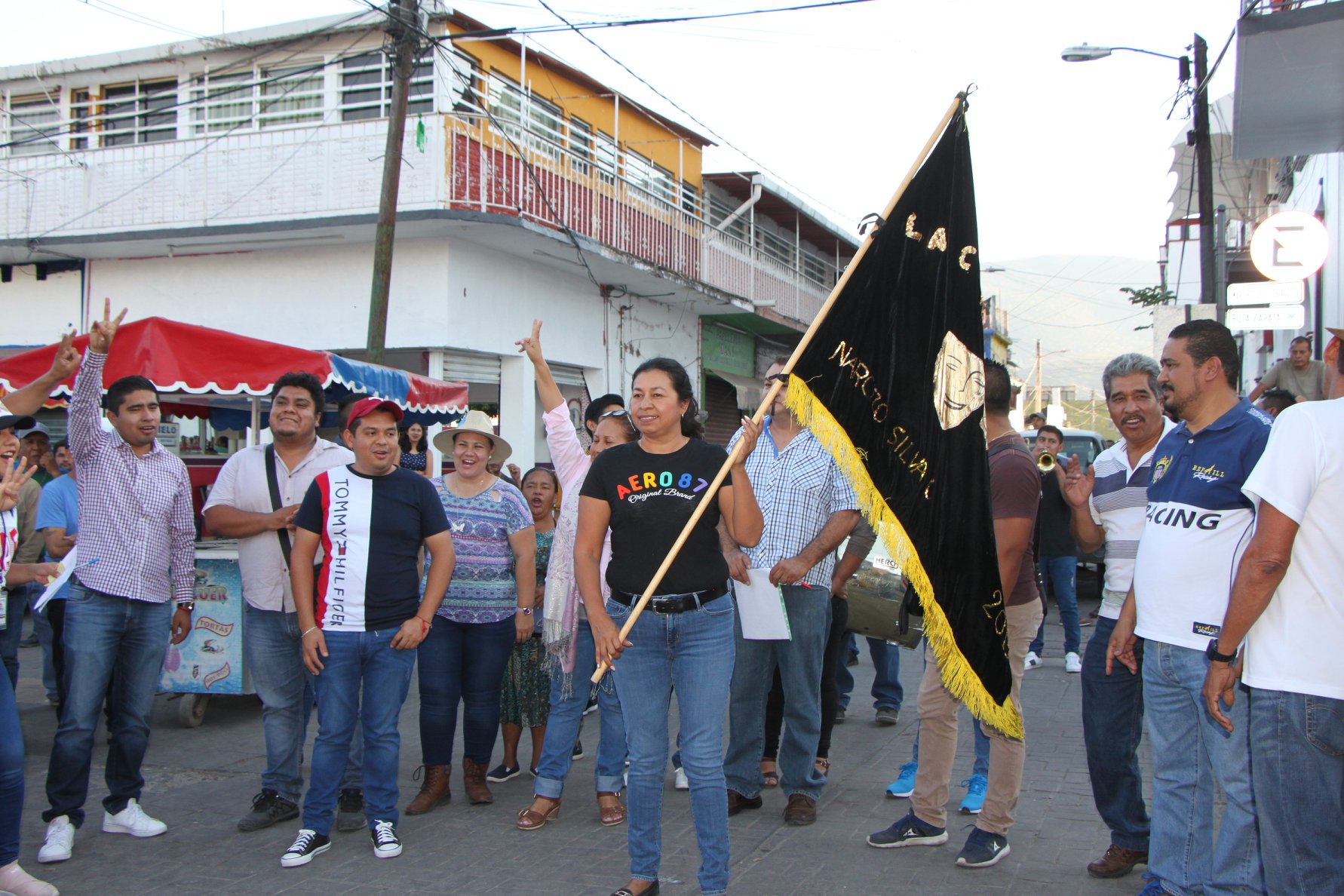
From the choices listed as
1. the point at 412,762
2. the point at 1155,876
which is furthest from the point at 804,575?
the point at 412,762

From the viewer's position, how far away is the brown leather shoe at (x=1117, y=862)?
4.46 meters

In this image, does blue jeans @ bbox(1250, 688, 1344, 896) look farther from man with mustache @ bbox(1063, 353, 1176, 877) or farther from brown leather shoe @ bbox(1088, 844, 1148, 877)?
brown leather shoe @ bbox(1088, 844, 1148, 877)

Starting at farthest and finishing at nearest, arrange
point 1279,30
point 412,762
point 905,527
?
point 1279,30 < point 412,762 < point 905,527

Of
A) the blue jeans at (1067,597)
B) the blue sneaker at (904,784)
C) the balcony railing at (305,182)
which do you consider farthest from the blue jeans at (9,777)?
the balcony railing at (305,182)

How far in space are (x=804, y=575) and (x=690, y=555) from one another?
135 centimetres

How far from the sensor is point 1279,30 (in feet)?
24.2

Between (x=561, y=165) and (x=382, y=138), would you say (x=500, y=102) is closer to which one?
(x=561, y=165)

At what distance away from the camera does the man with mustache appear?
4430mm

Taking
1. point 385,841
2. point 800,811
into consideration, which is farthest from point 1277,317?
point 385,841

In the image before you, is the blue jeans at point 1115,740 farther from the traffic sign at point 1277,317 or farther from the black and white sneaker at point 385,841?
the traffic sign at point 1277,317

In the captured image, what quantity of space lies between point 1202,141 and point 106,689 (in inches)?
661

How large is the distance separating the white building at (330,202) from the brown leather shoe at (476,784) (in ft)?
32.0

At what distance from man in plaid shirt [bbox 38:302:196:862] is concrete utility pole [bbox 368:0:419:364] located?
708cm

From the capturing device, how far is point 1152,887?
4066 mm
